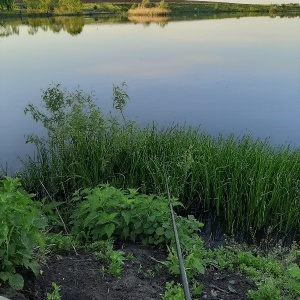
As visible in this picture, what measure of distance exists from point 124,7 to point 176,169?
6609cm

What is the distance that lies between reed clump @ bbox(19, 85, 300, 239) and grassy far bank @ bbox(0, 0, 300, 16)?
5197cm

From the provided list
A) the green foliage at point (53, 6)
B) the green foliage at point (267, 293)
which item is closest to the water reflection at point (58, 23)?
the green foliage at point (53, 6)

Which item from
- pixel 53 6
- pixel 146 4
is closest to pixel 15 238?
pixel 53 6

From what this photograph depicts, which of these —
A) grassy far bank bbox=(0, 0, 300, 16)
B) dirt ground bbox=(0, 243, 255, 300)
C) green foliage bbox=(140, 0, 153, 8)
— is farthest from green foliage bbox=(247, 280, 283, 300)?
green foliage bbox=(140, 0, 153, 8)

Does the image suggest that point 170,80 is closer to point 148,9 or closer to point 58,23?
point 58,23

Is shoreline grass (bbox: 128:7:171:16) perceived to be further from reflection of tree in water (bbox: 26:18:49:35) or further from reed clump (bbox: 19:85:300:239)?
reed clump (bbox: 19:85:300:239)

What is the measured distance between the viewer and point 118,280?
309 centimetres

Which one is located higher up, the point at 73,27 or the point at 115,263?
the point at 73,27

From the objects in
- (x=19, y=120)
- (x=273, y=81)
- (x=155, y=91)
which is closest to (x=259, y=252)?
(x=19, y=120)

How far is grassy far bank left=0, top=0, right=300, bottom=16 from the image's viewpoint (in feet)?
188

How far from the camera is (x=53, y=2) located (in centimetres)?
5916

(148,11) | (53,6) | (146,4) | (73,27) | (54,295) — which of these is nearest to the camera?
(54,295)

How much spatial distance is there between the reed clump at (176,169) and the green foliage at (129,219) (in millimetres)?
1463

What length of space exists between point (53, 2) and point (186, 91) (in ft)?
166
